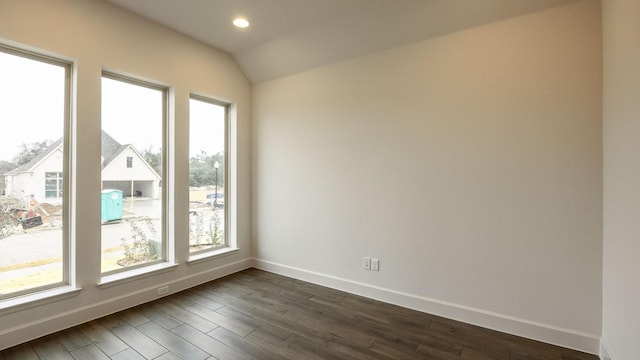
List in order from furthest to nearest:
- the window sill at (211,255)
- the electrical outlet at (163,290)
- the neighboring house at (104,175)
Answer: the window sill at (211,255), the electrical outlet at (163,290), the neighboring house at (104,175)

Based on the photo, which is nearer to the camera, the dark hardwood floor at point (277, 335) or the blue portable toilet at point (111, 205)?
the dark hardwood floor at point (277, 335)

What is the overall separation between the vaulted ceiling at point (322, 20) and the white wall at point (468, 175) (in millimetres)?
121

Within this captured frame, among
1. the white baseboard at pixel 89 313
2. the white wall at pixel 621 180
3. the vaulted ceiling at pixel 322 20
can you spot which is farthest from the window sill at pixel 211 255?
the white wall at pixel 621 180

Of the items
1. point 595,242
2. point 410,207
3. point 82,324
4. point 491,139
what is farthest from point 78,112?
point 595,242

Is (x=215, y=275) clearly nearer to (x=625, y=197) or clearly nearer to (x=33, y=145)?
(x=33, y=145)

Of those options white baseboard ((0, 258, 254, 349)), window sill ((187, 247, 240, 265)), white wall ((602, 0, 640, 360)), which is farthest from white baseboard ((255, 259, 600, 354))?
white baseboard ((0, 258, 254, 349))

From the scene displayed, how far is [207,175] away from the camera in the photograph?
383cm

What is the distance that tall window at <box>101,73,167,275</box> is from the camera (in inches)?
114

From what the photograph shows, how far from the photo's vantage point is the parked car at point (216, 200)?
12.7 feet

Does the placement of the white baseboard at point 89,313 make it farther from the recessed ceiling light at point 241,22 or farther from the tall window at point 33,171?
the recessed ceiling light at point 241,22

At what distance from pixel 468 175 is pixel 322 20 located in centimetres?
213

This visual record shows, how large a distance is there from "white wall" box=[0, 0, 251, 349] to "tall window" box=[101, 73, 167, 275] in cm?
18

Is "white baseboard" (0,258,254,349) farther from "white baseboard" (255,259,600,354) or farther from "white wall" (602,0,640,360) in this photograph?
"white wall" (602,0,640,360)

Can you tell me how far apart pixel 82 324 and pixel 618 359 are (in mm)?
4059
